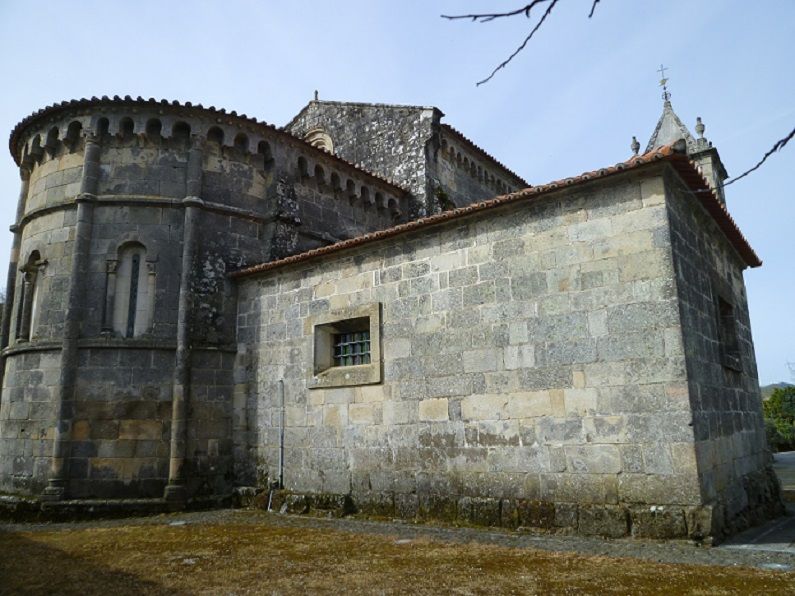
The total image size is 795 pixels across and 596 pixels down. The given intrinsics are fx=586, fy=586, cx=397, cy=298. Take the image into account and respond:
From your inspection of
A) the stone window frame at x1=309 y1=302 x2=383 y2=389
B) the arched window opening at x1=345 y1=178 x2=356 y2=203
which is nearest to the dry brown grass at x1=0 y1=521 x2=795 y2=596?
the stone window frame at x1=309 y1=302 x2=383 y2=389

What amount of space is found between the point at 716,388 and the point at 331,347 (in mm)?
5345

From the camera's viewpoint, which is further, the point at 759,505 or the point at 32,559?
the point at 759,505

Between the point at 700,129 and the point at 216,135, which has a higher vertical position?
the point at 700,129

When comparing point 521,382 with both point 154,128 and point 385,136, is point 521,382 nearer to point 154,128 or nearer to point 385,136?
point 154,128

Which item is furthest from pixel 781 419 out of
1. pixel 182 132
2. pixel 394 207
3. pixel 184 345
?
pixel 182 132

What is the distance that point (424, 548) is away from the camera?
19.2 ft

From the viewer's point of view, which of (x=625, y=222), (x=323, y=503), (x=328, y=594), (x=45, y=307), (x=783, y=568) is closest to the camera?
(x=328, y=594)

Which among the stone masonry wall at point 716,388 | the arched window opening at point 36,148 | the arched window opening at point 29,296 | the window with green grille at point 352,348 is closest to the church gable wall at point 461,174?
the window with green grille at point 352,348

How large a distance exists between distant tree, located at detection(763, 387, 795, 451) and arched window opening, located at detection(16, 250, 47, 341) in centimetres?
2500

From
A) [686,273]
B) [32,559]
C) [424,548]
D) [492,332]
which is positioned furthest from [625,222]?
[32,559]

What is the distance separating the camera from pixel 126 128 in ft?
32.8

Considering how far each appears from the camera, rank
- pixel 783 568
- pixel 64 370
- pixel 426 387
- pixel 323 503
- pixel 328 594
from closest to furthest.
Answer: pixel 328 594 < pixel 783 568 < pixel 426 387 < pixel 323 503 < pixel 64 370

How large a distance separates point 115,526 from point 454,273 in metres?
5.66

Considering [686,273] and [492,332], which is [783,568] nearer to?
[686,273]
